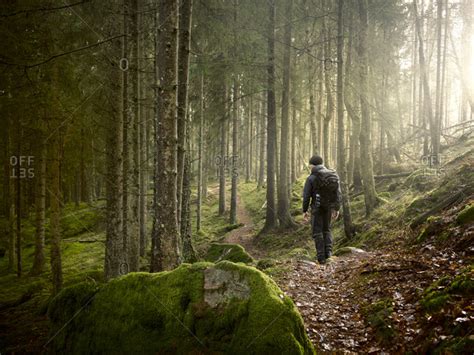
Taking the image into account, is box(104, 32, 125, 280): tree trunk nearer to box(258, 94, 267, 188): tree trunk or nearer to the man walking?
the man walking

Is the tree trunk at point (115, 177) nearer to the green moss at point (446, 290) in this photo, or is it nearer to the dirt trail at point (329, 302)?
the dirt trail at point (329, 302)

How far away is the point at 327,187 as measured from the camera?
25.2 feet

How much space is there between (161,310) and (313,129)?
1372 centimetres

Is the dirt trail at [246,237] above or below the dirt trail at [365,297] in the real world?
below

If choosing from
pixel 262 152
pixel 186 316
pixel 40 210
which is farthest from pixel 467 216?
pixel 262 152

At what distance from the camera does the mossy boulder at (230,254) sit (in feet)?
31.2

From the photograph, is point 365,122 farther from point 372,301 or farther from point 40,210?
point 40,210

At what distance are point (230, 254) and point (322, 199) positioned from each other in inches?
139

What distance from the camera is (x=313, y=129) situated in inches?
627

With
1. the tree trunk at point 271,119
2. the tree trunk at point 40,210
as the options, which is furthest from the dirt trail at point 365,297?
the tree trunk at point 40,210

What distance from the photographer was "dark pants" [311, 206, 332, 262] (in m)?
7.87

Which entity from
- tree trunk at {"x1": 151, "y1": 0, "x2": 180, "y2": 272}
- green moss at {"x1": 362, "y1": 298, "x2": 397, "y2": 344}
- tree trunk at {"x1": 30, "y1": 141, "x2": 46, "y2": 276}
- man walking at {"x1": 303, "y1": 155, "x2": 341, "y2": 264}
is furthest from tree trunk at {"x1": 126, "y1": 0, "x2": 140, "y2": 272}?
green moss at {"x1": 362, "y1": 298, "x2": 397, "y2": 344}

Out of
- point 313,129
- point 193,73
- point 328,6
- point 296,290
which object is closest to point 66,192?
point 193,73

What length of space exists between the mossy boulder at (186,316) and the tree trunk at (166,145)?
138 centimetres
